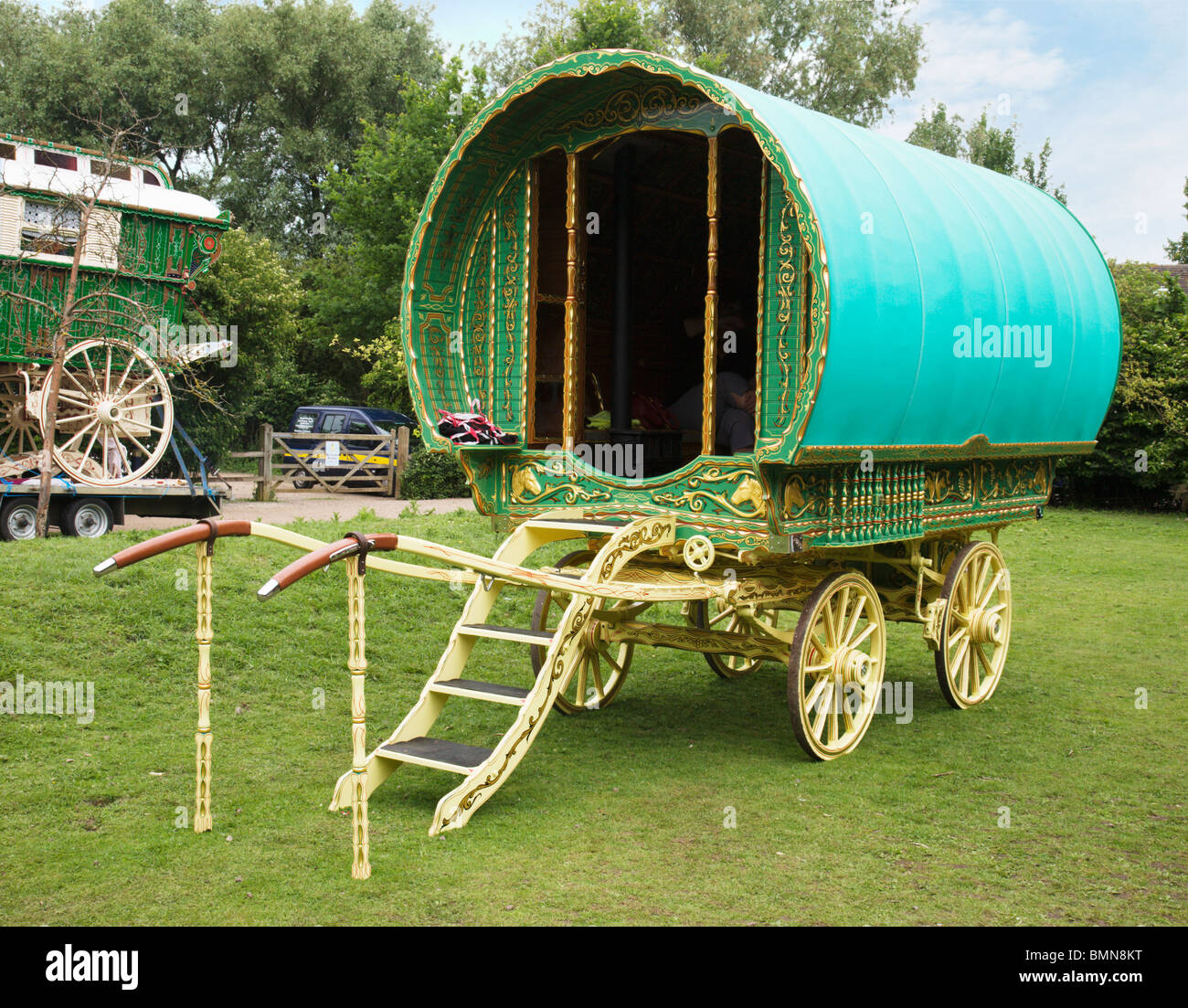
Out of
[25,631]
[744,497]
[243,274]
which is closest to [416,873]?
[744,497]

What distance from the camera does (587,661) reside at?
831cm

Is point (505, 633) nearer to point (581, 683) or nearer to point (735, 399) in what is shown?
point (581, 683)

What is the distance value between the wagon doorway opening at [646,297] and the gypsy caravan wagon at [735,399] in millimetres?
30

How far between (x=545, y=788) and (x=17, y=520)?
9.03 metres

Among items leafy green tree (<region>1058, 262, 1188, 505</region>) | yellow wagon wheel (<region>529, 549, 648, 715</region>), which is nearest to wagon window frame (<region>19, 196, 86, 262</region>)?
yellow wagon wheel (<region>529, 549, 648, 715</region>)

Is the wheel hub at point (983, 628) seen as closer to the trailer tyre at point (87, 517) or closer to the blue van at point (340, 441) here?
the trailer tyre at point (87, 517)

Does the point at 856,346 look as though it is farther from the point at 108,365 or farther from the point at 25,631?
the point at 108,365

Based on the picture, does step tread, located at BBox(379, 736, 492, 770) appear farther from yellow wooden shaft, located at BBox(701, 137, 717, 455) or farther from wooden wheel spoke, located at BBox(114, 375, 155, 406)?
wooden wheel spoke, located at BBox(114, 375, 155, 406)

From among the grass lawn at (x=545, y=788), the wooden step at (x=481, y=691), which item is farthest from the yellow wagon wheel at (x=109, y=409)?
the wooden step at (x=481, y=691)

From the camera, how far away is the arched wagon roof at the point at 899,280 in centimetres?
602

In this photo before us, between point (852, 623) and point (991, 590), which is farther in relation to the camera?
point (991, 590)

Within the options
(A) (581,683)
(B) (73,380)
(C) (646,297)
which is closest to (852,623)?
(A) (581,683)

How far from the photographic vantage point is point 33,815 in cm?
566

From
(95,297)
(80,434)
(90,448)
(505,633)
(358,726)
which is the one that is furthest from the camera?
(90,448)
